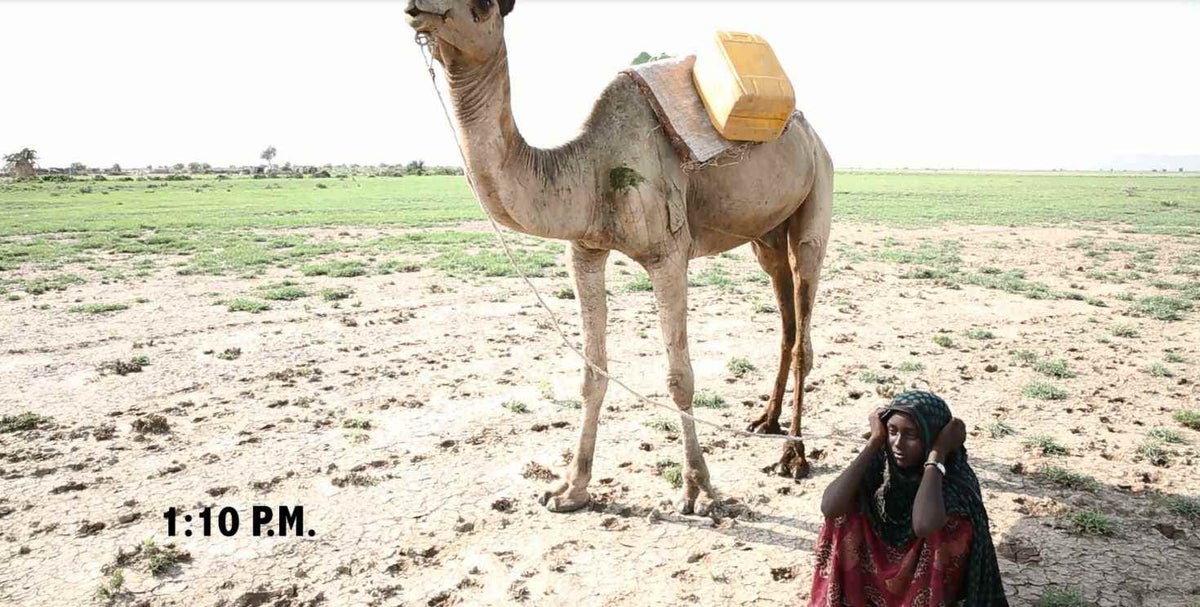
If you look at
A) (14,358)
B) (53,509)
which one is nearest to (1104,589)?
(53,509)

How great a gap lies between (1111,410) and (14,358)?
11.4m

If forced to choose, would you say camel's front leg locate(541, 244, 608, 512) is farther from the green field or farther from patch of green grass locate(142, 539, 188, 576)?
the green field

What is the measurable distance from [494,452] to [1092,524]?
406 centimetres

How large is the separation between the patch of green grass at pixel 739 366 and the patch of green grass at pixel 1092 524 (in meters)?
3.52

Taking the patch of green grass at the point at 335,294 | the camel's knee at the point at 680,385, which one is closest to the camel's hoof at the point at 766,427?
the camel's knee at the point at 680,385

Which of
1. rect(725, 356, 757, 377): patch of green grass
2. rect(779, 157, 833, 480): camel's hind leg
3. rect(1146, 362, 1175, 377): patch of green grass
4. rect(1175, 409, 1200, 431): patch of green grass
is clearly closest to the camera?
rect(779, 157, 833, 480): camel's hind leg

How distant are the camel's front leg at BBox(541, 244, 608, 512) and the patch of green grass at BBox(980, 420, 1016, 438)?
11.2 feet

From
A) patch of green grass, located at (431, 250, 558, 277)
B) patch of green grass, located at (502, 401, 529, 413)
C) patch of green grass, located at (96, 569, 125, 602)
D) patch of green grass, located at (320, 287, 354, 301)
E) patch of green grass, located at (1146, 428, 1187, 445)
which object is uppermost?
patch of green grass, located at (431, 250, 558, 277)

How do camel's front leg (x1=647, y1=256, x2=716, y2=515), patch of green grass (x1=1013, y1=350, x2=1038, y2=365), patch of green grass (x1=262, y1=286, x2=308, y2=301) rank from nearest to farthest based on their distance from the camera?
camel's front leg (x1=647, y1=256, x2=716, y2=515) < patch of green grass (x1=1013, y1=350, x2=1038, y2=365) < patch of green grass (x1=262, y1=286, x2=308, y2=301)

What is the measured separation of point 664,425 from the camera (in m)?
6.16

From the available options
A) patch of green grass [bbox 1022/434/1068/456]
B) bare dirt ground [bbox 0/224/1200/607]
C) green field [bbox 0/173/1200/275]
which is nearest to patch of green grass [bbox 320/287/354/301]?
bare dirt ground [bbox 0/224/1200/607]

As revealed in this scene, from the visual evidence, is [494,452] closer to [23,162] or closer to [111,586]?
[111,586]

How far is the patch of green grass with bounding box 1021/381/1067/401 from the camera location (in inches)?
266

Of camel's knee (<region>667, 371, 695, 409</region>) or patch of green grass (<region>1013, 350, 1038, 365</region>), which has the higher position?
camel's knee (<region>667, 371, 695, 409</region>)
